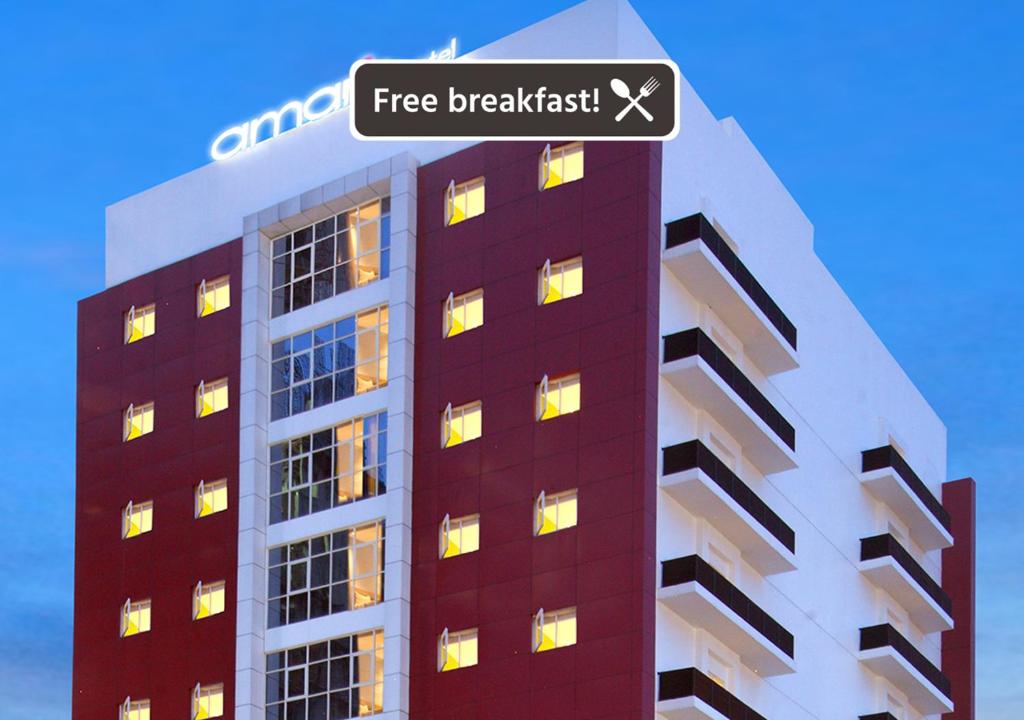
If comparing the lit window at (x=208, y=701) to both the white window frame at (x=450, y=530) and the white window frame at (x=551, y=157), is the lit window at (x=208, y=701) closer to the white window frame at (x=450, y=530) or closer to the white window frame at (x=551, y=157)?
the white window frame at (x=450, y=530)

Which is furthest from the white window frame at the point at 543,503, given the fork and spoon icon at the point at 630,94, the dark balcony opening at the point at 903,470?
the fork and spoon icon at the point at 630,94

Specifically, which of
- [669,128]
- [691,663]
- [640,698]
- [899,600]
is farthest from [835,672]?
[669,128]

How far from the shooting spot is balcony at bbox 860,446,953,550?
281ft

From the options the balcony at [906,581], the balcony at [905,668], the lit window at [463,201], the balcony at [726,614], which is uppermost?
the lit window at [463,201]

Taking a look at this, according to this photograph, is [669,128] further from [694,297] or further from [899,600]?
[899,600]

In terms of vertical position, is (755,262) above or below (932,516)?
above

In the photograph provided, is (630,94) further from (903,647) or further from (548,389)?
(903,647)

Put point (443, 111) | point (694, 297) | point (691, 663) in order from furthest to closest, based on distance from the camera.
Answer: point (694, 297)
point (691, 663)
point (443, 111)

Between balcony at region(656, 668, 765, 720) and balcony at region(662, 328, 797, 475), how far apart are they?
1099 cm

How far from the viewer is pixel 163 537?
247ft

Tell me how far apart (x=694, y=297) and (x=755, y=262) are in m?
7.69

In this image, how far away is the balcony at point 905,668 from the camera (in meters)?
81.8

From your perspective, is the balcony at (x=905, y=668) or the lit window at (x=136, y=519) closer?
the lit window at (x=136, y=519)

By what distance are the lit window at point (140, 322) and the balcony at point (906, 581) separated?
35.4 meters
